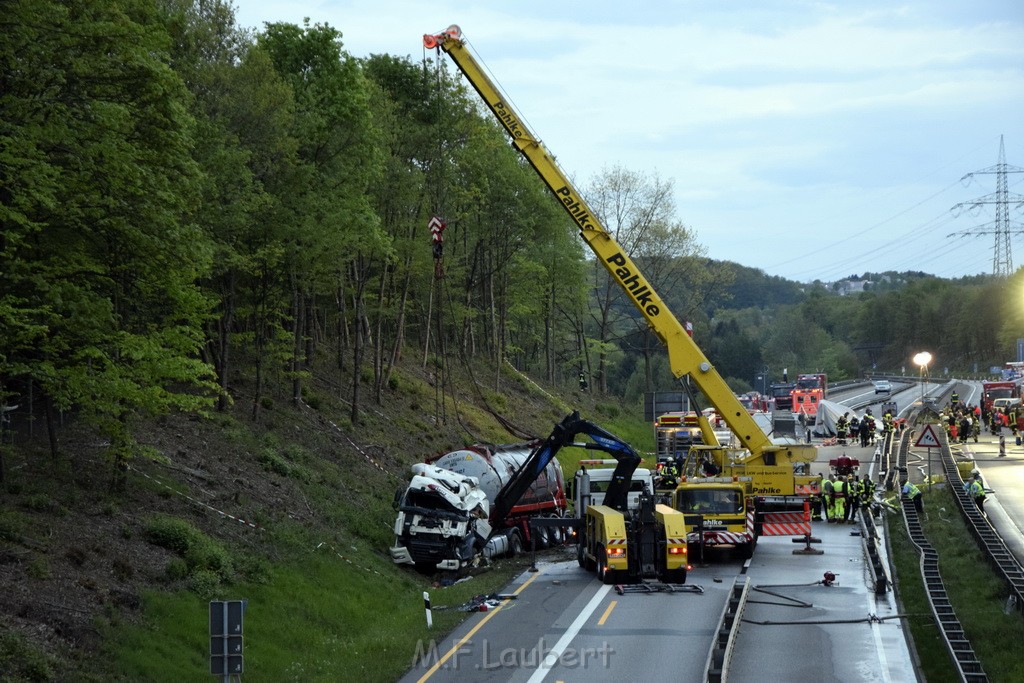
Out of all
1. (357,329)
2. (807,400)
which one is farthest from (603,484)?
(807,400)

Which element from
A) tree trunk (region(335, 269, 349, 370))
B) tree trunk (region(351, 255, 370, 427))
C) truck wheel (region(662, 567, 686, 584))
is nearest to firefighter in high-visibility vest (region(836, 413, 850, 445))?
tree trunk (region(335, 269, 349, 370))

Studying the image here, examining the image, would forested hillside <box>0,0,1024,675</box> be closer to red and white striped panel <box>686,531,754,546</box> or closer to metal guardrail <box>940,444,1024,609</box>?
red and white striped panel <box>686,531,754,546</box>

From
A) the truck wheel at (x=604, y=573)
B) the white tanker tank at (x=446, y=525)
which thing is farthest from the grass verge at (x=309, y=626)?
the truck wheel at (x=604, y=573)

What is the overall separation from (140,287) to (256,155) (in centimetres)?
975

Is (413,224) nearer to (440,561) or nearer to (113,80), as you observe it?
(440,561)

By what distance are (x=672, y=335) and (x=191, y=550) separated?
16761 millimetres

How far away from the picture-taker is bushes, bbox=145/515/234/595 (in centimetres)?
2334

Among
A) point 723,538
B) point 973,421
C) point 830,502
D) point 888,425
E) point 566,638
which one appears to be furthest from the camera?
point 888,425

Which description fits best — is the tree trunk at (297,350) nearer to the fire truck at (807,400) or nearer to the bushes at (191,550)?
the bushes at (191,550)

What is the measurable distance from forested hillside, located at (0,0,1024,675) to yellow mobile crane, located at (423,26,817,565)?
5.34 m

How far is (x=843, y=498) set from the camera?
38812 millimetres

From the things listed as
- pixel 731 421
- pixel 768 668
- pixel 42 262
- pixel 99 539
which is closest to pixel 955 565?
pixel 731 421

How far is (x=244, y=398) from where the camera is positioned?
40.5 metres

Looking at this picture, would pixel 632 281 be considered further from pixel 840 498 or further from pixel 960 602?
pixel 960 602
